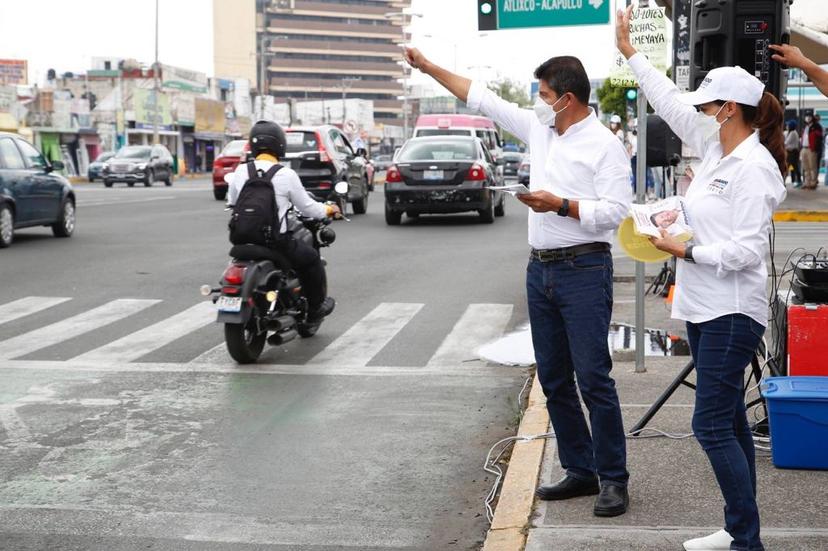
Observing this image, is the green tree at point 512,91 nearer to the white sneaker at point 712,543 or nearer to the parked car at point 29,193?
the parked car at point 29,193

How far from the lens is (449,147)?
76.2 feet

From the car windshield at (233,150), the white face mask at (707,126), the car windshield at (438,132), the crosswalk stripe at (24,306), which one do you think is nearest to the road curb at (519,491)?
the white face mask at (707,126)

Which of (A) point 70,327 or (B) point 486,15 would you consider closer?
(B) point 486,15

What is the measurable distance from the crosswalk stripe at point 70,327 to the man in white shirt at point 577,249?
571cm

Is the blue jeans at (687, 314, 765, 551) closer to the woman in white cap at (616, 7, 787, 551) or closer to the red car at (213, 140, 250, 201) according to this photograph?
the woman in white cap at (616, 7, 787, 551)

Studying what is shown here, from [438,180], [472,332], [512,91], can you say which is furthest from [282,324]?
[512,91]

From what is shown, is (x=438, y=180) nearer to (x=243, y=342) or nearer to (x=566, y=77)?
(x=243, y=342)

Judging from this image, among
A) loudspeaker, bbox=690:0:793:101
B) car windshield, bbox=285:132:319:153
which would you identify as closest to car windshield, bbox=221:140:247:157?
car windshield, bbox=285:132:319:153

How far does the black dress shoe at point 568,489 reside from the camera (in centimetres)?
537

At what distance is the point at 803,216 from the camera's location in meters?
23.4

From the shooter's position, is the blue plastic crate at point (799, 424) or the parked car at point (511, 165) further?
the parked car at point (511, 165)

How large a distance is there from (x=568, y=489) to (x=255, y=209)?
14.6 feet

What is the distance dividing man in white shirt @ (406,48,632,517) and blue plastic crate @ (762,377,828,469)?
86 cm

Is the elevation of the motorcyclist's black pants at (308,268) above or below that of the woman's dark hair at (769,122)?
below
